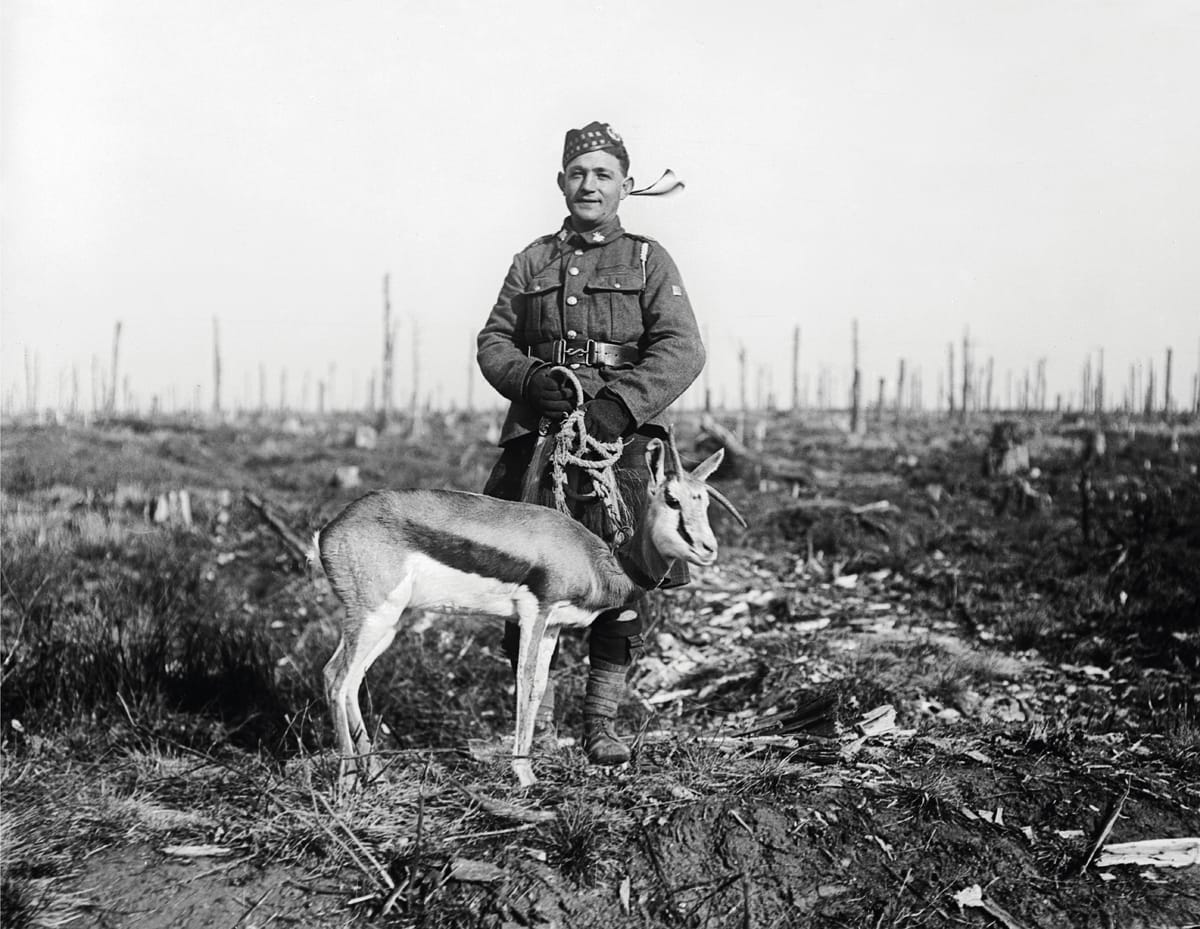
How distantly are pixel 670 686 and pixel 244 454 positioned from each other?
18.9 metres

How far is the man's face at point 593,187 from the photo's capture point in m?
3.59

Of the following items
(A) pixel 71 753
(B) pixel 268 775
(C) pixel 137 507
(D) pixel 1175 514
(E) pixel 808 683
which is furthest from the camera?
(C) pixel 137 507

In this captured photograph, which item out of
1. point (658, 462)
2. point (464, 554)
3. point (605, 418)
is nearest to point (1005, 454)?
point (605, 418)

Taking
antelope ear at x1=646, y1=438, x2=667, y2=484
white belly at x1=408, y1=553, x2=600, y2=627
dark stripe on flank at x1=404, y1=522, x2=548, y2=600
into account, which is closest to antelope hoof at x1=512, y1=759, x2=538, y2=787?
white belly at x1=408, y1=553, x2=600, y2=627

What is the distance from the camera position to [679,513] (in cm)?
309

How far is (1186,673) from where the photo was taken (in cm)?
567

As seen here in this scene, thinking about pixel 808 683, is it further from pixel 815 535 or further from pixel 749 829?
pixel 815 535

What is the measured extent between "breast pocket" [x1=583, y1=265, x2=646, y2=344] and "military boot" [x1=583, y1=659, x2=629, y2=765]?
142cm

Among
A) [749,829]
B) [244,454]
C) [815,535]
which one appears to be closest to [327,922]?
[749,829]

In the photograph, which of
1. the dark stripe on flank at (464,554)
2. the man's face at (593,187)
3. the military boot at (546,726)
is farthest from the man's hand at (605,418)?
the military boot at (546,726)

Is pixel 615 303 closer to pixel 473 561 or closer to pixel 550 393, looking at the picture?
pixel 550 393

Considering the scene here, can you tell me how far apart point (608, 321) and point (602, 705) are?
1631mm

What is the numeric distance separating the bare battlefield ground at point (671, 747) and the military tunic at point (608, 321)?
1475mm

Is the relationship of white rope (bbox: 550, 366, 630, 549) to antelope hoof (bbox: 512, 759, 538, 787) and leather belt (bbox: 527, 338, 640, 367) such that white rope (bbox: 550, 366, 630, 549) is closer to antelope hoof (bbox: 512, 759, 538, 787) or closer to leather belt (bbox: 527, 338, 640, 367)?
leather belt (bbox: 527, 338, 640, 367)
